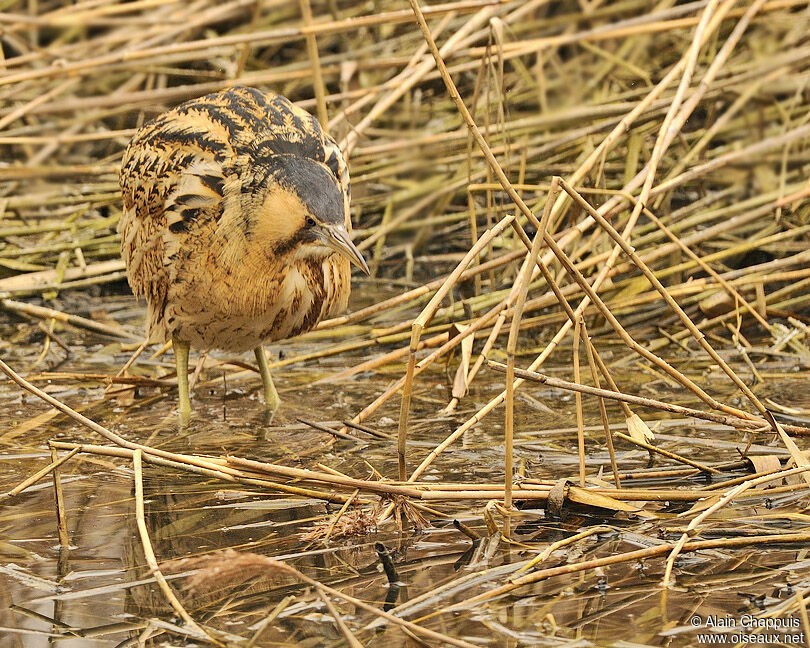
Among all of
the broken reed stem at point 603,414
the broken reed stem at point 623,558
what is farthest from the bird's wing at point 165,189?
the broken reed stem at point 623,558

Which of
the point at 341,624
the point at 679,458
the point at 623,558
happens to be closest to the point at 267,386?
the point at 679,458

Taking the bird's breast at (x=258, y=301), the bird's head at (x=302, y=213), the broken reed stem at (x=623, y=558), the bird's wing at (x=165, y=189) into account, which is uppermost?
the bird's wing at (x=165, y=189)

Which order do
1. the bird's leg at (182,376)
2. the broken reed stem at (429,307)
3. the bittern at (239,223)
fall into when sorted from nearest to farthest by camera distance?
the broken reed stem at (429,307)
the bittern at (239,223)
the bird's leg at (182,376)

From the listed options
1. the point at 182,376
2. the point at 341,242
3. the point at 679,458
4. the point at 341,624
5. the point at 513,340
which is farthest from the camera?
the point at 182,376

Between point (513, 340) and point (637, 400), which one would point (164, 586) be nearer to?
point (513, 340)

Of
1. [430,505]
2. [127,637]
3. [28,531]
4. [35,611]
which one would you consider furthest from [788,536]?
[28,531]

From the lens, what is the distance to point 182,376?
3906 millimetres

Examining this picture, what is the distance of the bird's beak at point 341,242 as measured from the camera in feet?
10.1

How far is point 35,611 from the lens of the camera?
92.7 inches

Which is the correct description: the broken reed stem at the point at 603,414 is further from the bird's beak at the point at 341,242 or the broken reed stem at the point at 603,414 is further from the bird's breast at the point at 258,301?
the bird's breast at the point at 258,301

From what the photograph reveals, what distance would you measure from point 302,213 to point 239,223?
0.30 meters

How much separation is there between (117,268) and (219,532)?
257cm

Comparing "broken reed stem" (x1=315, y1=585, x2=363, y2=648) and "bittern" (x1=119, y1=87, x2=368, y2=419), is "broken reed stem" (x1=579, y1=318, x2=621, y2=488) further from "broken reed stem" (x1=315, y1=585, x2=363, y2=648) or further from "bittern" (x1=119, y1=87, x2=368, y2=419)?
"broken reed stem" (x1=315, y1=585, x2=363, y2=648)

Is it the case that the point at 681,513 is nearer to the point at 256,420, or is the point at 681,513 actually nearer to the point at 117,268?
the point at 256,420
